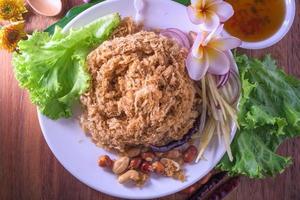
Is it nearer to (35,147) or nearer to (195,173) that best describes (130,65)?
(195,173)

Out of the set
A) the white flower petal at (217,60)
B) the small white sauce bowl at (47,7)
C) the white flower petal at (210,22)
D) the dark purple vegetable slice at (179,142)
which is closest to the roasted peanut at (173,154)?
the dark purple vegetable slice at (179,142)

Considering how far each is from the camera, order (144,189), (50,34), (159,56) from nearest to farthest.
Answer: (159,56)
(144,189)
(50,34)

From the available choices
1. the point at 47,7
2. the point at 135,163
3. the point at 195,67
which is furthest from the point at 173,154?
the point at 47,7

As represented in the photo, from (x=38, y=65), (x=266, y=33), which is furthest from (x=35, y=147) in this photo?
(x=266, y=33)

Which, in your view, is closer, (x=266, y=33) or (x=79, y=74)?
(x=79, y=74)

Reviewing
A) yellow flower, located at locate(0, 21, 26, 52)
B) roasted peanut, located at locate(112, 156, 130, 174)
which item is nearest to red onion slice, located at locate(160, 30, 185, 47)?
Result: roasted peanut, located at locate(112, 156, 130, 174)

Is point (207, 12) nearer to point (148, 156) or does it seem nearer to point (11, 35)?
point (148, 156)
